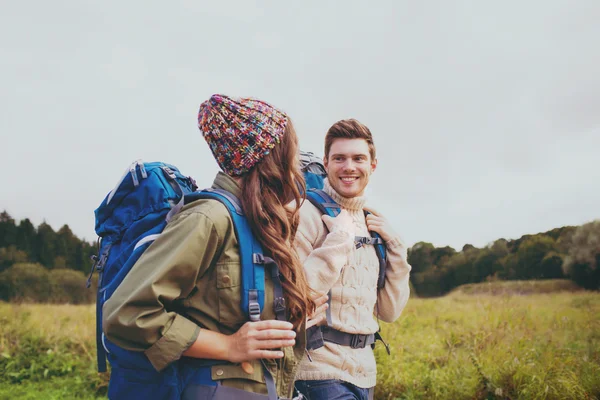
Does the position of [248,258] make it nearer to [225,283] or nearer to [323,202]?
[225,283]

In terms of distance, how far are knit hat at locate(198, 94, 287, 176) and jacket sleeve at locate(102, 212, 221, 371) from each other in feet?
1.15

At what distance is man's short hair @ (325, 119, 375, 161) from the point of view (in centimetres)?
315

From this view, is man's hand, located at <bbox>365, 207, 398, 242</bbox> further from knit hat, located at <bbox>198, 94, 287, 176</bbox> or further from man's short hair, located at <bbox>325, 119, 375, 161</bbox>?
knit hat, located at <bbox>198, 94, 287, 176</bbox>

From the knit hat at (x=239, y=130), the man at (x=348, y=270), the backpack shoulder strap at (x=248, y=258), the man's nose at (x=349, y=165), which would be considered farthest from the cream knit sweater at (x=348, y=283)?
the knit hat at (x=239, y=130)

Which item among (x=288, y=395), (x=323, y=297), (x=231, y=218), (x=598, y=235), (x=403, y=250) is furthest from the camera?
(x=598, y=235)

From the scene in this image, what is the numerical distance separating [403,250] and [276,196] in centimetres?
128

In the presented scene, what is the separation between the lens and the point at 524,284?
8688mm

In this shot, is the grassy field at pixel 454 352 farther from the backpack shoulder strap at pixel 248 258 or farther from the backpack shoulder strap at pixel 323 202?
the backpack shoulder strap at pixel 248 258

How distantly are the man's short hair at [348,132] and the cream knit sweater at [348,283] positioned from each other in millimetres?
316

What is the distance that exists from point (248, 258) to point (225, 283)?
0.41 feet

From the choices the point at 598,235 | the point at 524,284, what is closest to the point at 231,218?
the point at 524,284

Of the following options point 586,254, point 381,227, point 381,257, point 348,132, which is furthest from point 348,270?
point 586,254

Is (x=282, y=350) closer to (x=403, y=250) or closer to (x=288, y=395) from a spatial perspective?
(x=288, y=395)

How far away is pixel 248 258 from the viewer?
1831 millimetres
